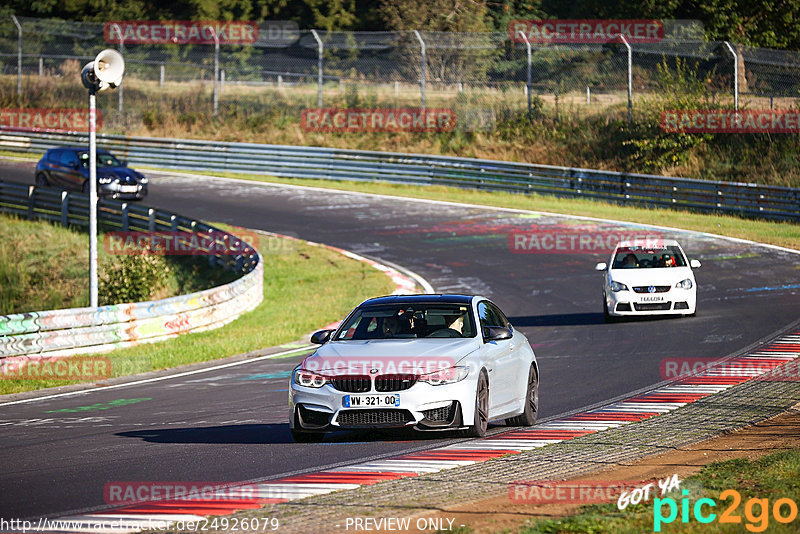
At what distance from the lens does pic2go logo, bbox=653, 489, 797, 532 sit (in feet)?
22.5

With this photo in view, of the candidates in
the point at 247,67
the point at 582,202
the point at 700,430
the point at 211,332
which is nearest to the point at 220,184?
the point at 247,67

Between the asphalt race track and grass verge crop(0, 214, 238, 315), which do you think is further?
grass verge crop(0, 214, 238, 315)

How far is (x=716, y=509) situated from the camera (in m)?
7.23

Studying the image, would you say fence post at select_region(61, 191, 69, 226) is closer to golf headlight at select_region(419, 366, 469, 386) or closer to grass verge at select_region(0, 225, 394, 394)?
grass verge at select_region(0, 225, 394, 394)

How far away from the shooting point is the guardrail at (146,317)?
1691cm

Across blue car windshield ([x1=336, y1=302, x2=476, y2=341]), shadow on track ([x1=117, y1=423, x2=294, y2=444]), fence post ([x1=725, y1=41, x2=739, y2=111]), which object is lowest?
shadow on track ([x1=117, y1=423, x2=294, y2=444])

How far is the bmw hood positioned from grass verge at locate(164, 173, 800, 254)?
2172 centimetres

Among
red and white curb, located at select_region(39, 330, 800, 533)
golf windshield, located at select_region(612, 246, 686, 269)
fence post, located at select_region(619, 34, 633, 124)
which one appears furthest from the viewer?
fence post, located at select_region(619, 34, 633, 124)

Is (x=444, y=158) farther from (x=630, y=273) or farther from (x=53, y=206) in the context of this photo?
(x=630, y=273)

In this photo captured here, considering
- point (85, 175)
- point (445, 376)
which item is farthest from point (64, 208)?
point (445, 376)

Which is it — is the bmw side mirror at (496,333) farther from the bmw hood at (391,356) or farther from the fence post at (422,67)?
the fence post at (422,67)

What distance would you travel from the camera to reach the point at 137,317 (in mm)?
19250

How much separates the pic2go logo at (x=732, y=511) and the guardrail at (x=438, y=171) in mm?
27863

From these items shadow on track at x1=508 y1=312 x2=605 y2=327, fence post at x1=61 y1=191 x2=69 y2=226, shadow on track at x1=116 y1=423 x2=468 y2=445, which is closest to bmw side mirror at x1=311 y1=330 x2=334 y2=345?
shadow on track at x1=116 y1=423 x2=468 y2=445
